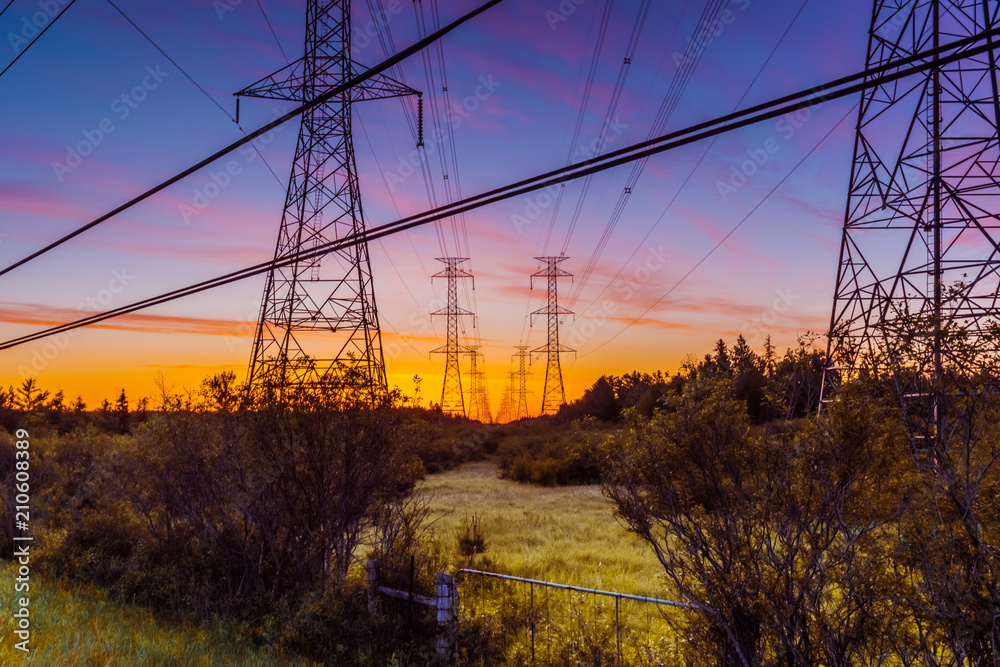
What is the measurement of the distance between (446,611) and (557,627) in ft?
5.18

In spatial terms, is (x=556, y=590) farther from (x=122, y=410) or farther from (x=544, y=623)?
(x=122, y=410)

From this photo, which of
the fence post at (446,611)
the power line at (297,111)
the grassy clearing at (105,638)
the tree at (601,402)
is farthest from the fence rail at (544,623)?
the tree at (601,402)

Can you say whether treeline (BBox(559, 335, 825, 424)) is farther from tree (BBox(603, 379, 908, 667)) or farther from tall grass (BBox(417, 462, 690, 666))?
tall grass (BBox(417, 462, 690, 666))

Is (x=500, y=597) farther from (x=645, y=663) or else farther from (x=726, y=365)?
(x=726, y=365)

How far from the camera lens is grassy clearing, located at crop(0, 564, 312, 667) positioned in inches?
273

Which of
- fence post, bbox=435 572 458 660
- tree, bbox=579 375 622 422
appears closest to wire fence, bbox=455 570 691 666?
fence post, bbox=435 572 458 660

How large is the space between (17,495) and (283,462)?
7.60m

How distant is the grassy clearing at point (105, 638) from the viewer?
6936mm

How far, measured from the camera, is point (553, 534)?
1769 cm

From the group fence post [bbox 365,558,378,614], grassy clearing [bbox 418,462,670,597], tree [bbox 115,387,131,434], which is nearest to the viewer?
fence post [bbox 365,558,378,614]

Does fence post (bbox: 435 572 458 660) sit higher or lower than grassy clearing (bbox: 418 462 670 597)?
higher

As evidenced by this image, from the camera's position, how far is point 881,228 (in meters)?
17.1

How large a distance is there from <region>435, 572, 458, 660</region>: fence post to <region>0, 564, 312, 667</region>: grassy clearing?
6.02ft

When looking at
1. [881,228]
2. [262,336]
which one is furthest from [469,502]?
[881,228]
